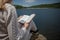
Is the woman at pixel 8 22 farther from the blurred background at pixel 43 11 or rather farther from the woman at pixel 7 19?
the blurred background at pixel 43 11

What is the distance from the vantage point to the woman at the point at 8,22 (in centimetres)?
132

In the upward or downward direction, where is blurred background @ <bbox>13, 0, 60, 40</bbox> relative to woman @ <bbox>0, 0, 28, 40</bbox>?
downward

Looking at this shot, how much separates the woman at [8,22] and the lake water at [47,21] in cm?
121

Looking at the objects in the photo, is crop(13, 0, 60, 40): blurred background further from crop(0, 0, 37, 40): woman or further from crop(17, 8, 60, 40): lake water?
crop(0, 0, 37, 40): woman

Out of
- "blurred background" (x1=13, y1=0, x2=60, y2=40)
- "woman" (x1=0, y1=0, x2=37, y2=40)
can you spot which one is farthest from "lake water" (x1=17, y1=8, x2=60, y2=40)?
"woman" (x1=0, y1=0, x2=37, y2=40)

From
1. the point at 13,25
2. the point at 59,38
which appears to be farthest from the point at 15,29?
the point at 59,38

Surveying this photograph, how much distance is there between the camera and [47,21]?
2.63 meters

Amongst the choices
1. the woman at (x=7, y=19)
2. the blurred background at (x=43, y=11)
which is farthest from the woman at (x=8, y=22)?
the blurred background at (x=43, y=11)

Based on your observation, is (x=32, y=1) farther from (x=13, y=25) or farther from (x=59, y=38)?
(x=13, y=25)

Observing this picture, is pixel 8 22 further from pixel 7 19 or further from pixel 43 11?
pixel 43 11

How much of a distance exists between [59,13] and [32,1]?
1.66 ft

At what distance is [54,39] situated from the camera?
2.64 metres

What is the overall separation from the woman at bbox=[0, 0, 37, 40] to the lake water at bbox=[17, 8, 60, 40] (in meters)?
1.21

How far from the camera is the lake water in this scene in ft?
8.45
